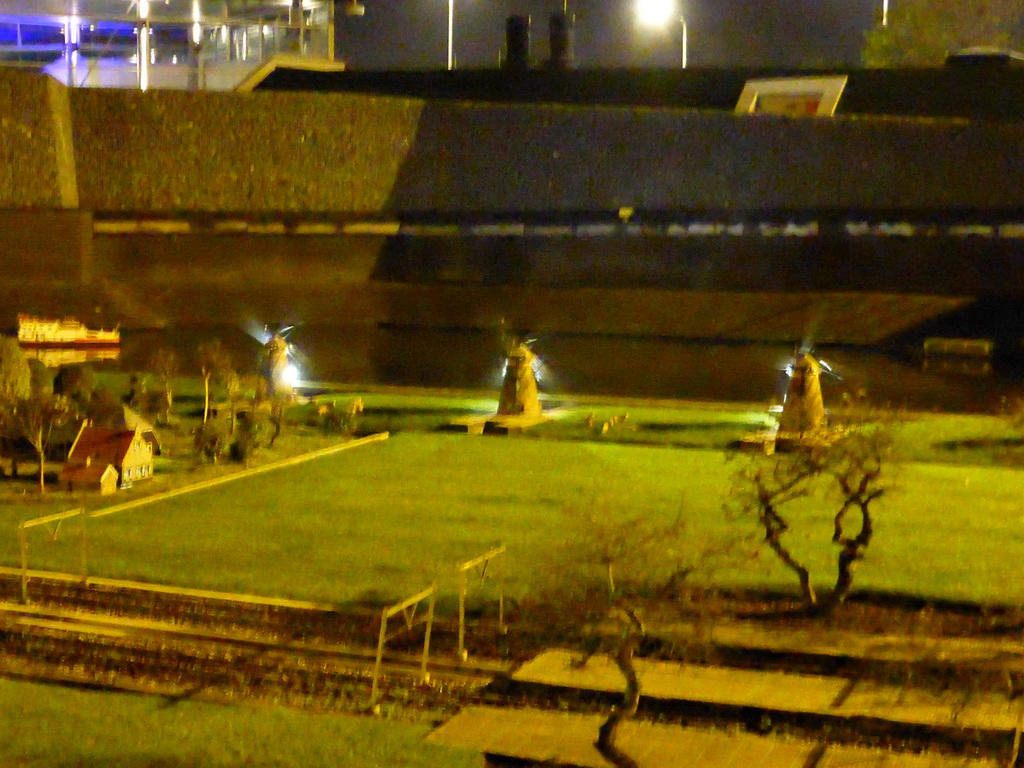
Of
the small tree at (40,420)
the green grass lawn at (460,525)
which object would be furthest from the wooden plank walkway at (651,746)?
the small tree at (40,420)

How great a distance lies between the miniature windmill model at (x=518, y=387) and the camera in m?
8.88

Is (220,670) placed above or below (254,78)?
below

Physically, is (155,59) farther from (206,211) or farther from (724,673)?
(724,673)

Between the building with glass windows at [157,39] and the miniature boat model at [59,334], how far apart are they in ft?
21.0

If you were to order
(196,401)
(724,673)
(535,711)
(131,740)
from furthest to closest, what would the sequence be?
(196,401), (724,673), (535,711), (131,740)

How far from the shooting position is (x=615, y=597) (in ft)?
10.9

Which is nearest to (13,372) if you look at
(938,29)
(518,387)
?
(518,387)

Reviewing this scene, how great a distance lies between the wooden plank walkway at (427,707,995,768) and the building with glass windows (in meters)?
17.4

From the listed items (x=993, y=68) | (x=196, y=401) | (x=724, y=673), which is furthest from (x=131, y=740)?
(x=993, y=68)

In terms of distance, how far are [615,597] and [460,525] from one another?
8.08 ft

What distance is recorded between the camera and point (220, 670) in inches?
151

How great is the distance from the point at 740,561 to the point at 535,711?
1552 mm

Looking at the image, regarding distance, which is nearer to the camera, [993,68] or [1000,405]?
[1000,405]

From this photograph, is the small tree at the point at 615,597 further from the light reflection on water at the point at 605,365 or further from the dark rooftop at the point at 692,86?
the dark rooftop at the point at 692,86
